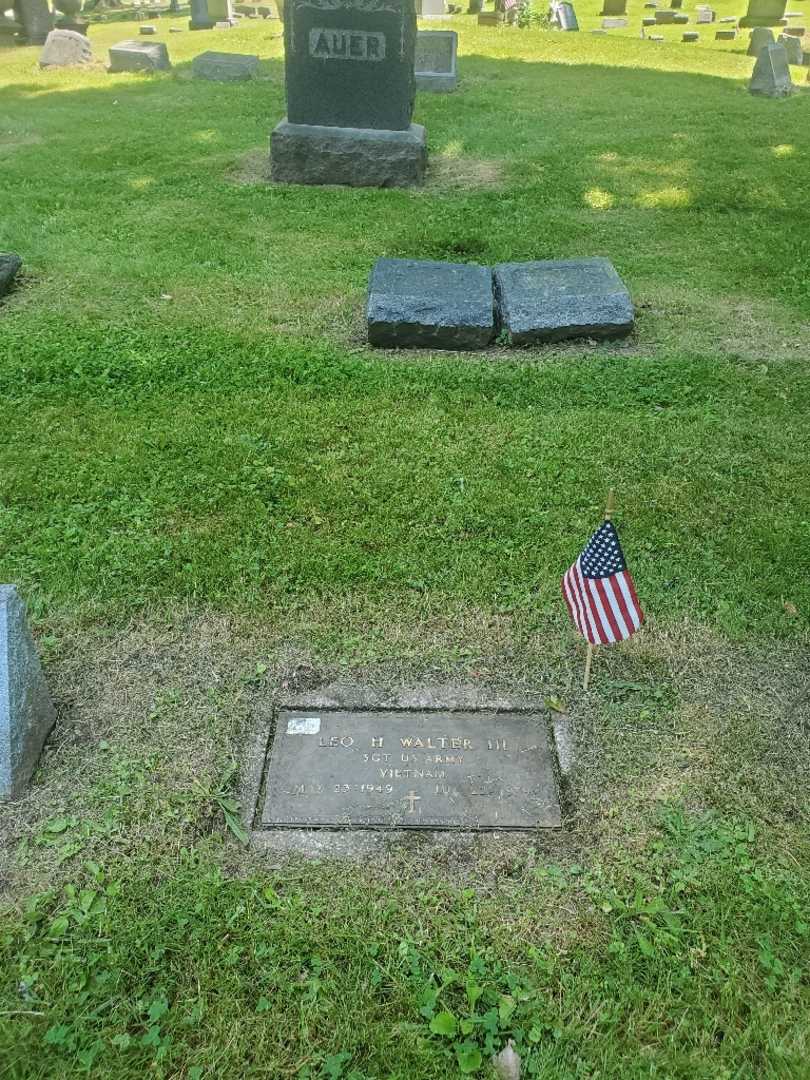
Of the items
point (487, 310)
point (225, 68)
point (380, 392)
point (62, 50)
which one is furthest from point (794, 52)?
point (380, 392)

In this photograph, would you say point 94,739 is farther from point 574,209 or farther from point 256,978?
point 574,209

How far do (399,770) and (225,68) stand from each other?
14769 millimetres

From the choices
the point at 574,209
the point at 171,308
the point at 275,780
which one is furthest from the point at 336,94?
the point at 275,780

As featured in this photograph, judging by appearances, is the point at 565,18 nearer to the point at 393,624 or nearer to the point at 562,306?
the point at 562,306

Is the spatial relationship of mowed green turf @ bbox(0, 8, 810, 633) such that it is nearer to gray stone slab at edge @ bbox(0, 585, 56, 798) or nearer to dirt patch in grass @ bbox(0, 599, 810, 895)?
dirt patch in grass @ bbox(0, 599, 810, 895)

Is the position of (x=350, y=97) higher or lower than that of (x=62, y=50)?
higher

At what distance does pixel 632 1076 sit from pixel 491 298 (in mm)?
5183

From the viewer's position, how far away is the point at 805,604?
4.14m

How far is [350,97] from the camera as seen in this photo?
960 cm

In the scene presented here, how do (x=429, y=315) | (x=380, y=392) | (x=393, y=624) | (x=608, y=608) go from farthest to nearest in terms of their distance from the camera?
(x=429, y=315) → (x=380, y=392) → (x=393, y=624) → (x=608, y=608)

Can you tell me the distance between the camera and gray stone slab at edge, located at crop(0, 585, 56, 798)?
315 centimetres

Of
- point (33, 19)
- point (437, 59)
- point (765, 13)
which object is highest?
point (765, 13)

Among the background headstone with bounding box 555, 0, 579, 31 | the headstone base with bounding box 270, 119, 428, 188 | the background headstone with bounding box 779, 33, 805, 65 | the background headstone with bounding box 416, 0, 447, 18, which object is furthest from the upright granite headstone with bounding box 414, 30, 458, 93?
the background headstone with bounding box 416, 0, 447, 18

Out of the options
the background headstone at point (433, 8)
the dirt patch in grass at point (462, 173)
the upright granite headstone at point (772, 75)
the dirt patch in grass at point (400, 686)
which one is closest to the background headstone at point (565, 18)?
the background headstone at point (433, 8)
